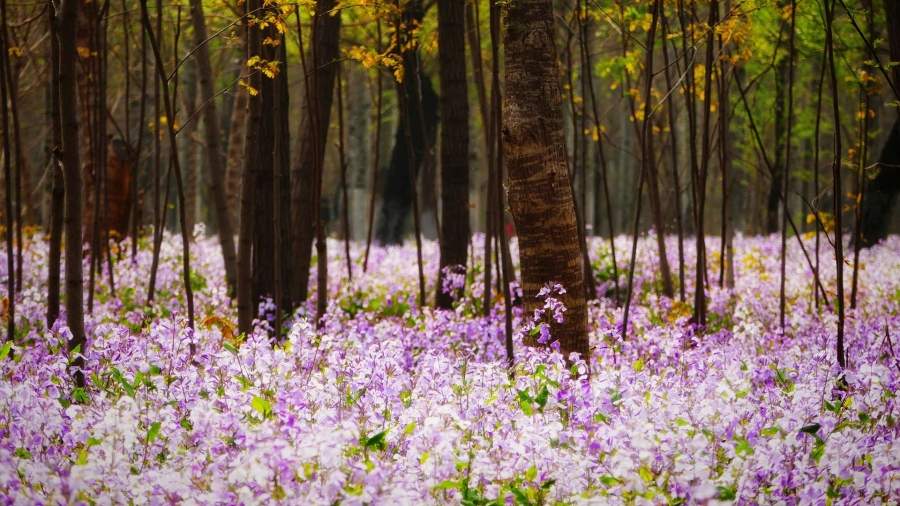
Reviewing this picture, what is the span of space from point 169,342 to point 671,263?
10.3 m

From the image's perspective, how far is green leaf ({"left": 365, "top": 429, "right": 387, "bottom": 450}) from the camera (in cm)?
316

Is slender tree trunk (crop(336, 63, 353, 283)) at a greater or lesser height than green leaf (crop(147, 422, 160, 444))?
greater

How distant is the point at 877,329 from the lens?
654cm

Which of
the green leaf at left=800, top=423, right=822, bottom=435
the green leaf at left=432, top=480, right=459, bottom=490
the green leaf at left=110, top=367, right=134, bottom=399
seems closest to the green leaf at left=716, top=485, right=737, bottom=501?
the green leaf at left=800, top=423, right=822, bottom=435

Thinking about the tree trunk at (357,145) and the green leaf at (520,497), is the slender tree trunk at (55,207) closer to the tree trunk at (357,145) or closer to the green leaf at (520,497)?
the green leaf at (520,497)

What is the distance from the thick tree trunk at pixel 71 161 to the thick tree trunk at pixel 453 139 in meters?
4.80

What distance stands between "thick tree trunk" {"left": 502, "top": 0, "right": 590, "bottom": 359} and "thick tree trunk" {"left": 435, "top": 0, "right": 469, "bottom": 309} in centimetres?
371

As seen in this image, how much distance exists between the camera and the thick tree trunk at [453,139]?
891cm

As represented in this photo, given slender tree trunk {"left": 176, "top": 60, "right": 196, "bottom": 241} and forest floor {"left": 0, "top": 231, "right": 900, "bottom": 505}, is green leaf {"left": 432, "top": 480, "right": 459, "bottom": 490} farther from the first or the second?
slender tree trunk {"left": 176, "top": 60, "right": 196, "bottom": 241}

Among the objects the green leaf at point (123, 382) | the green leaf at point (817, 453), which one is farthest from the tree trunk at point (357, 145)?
the green leaf at point (817, 453)

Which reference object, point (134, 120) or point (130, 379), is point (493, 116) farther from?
point (134, 120)

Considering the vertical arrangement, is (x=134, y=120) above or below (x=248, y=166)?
above

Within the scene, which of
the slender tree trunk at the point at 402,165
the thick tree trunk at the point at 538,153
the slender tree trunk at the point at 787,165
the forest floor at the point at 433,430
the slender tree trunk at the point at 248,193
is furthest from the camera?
the slender tree trunk at the point at 402,165

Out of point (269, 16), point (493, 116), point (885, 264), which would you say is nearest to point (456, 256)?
point (493, 116)
